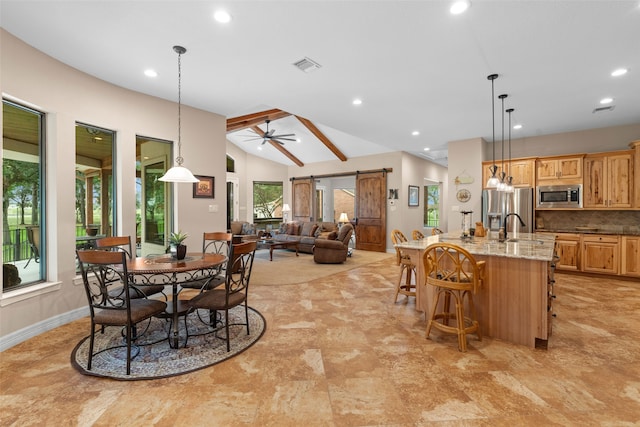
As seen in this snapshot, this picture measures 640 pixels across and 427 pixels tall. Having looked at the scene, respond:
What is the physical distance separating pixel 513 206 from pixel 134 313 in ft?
21.1

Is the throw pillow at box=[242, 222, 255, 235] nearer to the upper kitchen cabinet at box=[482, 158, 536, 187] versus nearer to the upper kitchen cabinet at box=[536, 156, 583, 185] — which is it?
the upper kitchen cabinet at box=[482, 158, 536, 187]

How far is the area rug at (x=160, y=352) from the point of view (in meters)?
2.32

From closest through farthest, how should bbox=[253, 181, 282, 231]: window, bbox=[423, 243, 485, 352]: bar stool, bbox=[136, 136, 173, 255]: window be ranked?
bbox=[423, 243, 485, 352]: bar stool, bbox=[136, 136, 173, 255]: window, bbox=[253, 181, 282, 231]: window

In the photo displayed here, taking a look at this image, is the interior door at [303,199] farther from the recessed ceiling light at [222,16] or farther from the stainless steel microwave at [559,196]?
the recessed ceiling light at [222,16]

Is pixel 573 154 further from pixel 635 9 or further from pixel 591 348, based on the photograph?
pixel 591 348

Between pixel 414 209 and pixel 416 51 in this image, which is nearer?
pixel 416 51

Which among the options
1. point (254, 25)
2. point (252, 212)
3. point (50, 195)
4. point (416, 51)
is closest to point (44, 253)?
point (50, 195)

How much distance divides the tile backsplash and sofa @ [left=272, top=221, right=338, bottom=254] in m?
4.52

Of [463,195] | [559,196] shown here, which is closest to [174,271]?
[463,195]

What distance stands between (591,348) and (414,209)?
21.2ft

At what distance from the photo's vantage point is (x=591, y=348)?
8.86 feet

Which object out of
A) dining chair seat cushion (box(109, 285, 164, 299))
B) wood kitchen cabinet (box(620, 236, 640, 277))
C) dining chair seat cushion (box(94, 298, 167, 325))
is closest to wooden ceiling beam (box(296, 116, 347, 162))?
dining chair seat cushion (box(109, 285, 164, 299))

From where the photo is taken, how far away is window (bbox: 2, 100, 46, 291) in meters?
2.92

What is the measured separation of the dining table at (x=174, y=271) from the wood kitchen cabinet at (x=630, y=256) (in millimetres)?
6384
